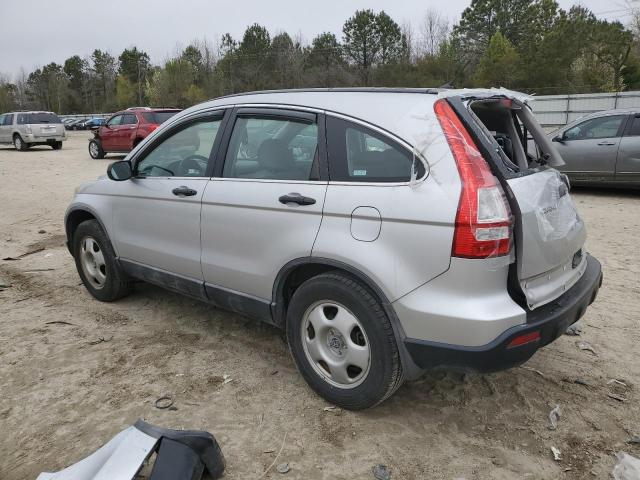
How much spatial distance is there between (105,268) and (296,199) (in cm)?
250

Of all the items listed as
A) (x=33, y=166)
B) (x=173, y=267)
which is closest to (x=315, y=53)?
(x=33, y=166)

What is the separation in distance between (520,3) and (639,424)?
63.6 m

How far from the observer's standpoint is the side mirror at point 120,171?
4.15 meters

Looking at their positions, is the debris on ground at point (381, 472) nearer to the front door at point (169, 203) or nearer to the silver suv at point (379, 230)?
the silver suv at point (379, 230)

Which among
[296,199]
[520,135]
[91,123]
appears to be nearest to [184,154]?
[296,199]

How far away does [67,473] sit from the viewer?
243 cm

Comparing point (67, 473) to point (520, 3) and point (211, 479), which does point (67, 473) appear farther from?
point (520, 3)

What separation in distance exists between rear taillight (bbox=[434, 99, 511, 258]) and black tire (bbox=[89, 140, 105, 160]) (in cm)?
1880

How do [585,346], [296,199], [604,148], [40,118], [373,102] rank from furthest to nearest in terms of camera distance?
[40,118] → [604,148] → [585,346] → [296,199] → [373,102]

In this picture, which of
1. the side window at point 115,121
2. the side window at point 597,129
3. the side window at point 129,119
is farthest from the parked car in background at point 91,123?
the side window at point 597,129

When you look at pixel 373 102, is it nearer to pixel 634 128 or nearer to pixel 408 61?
pixel 634 128

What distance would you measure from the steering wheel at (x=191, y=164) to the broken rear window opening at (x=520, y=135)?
1886 mm

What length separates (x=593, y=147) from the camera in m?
9.45

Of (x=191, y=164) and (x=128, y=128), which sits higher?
(x=128, y=128)
